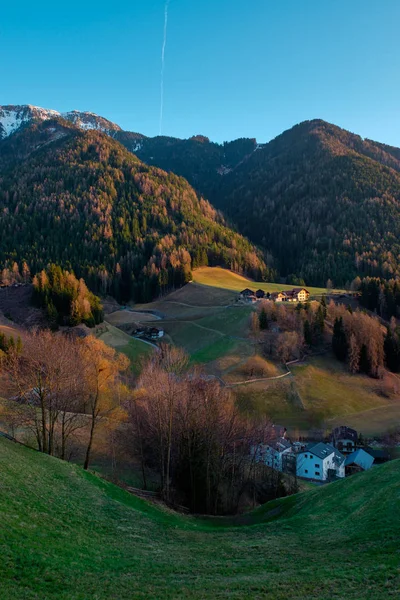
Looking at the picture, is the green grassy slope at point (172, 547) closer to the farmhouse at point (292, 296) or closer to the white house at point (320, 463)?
the white house at point (320, 463)

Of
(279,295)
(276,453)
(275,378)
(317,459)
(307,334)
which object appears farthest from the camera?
(279,295)

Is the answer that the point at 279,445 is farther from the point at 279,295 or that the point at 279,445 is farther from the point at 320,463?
the point at 279,295

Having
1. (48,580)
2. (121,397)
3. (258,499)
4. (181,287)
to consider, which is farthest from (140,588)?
(181,287)

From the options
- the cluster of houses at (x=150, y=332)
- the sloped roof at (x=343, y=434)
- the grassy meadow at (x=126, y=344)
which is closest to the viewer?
the sloped roof at (x=343, y=434)

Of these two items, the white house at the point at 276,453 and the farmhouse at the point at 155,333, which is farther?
the farmhouse at the point at 155,333

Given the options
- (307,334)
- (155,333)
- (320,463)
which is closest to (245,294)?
(155,333)

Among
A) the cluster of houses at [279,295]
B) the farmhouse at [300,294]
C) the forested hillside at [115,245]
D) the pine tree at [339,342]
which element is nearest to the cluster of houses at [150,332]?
the cluster of houses at [279,295]
